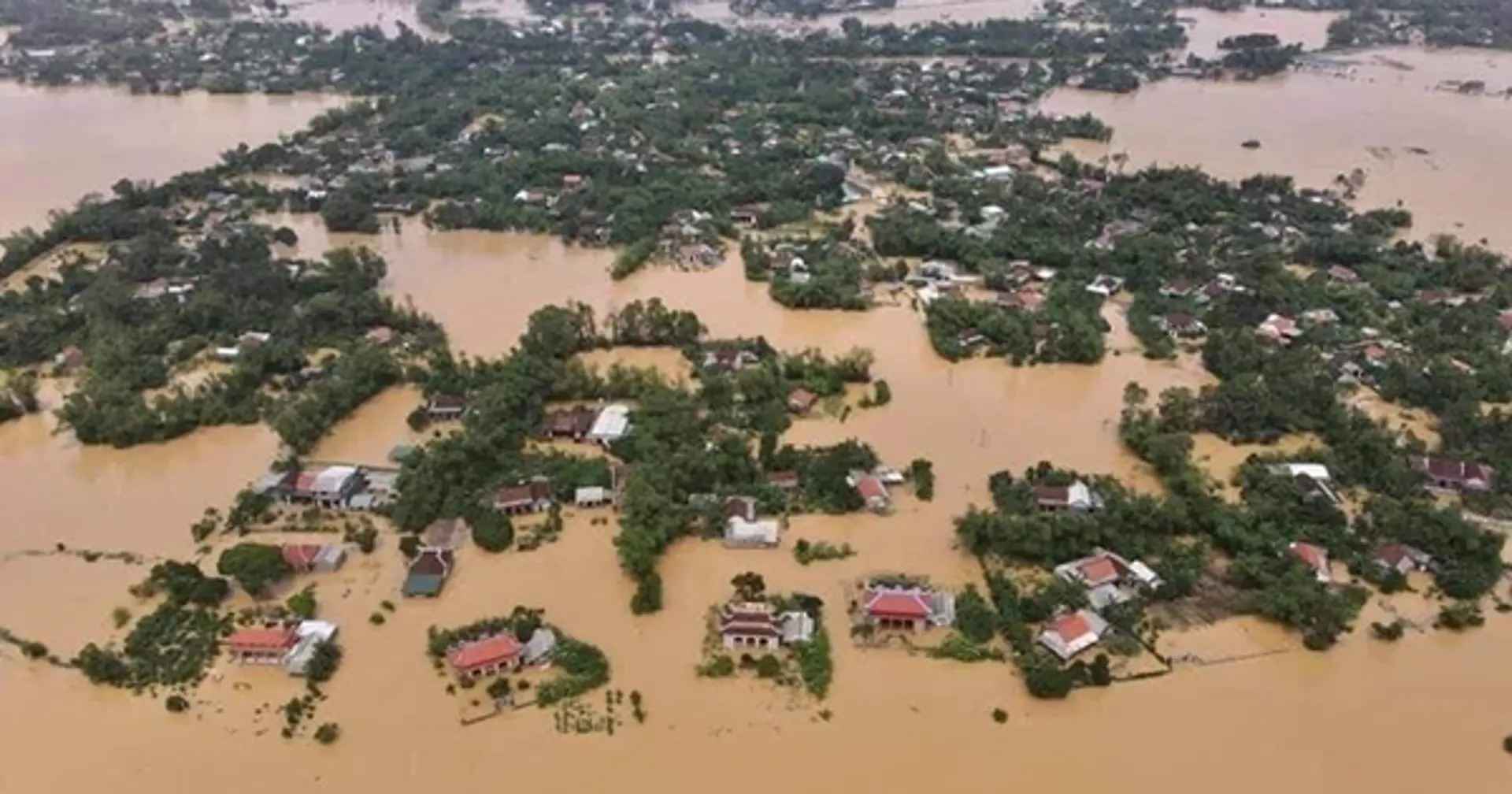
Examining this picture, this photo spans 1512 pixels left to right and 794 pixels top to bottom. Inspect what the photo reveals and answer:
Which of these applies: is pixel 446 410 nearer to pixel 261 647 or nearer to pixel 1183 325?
pixel 261 647

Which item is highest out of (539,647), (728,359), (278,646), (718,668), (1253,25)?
(1253,25)

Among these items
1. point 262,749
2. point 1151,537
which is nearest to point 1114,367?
point 1151,537

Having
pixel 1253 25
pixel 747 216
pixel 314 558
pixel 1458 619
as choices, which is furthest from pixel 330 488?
pixel 1253 25

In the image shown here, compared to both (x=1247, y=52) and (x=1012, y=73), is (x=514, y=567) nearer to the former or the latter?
(x=1012, y=73)

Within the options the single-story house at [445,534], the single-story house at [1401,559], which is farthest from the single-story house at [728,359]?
the single-story house at [1401,559]

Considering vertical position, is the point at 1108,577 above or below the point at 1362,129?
below

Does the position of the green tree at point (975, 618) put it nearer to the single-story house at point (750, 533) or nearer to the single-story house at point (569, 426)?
the single-story house at point (750, 533)
